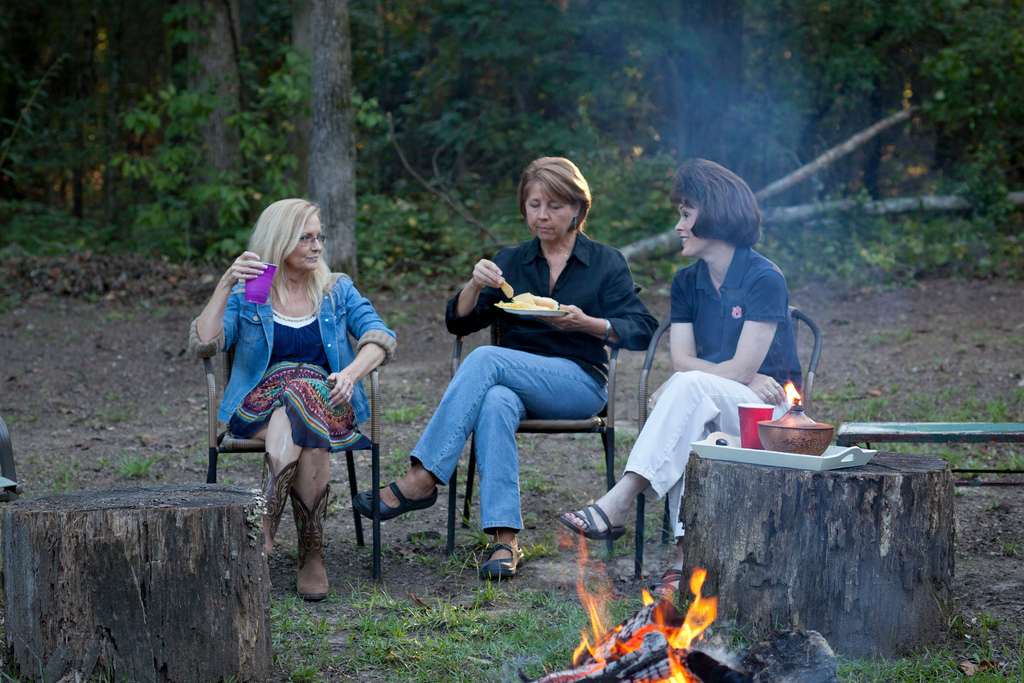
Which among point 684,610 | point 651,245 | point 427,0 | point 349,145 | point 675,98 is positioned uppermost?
point 427,0

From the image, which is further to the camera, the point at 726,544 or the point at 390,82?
the point at 390,82

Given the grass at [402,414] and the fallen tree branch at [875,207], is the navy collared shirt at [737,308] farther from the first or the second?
the fallen tree branch at [875,207]

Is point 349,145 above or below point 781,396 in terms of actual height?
above

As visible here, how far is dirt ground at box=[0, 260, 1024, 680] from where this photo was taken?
11.5ft

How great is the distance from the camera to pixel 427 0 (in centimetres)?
1583

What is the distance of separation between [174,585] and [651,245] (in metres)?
8.51

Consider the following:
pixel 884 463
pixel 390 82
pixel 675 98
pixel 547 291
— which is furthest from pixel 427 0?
pixel 884 463

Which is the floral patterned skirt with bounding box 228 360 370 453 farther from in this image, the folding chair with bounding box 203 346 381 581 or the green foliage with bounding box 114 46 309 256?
the green foliage with bounding box 114 46 309 256

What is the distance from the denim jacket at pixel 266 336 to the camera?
346 centimetres

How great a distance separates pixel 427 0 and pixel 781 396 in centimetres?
1429

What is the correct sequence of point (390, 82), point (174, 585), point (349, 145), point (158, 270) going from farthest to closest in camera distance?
point (390, 82) < point (158, 270) < point (349, 145) < point (174, 585)

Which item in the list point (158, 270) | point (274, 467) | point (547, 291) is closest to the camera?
point (274, 467)

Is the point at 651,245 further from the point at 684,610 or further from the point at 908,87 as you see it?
the point at 684,610

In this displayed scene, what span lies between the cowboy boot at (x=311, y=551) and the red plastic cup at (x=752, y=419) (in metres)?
1.56
